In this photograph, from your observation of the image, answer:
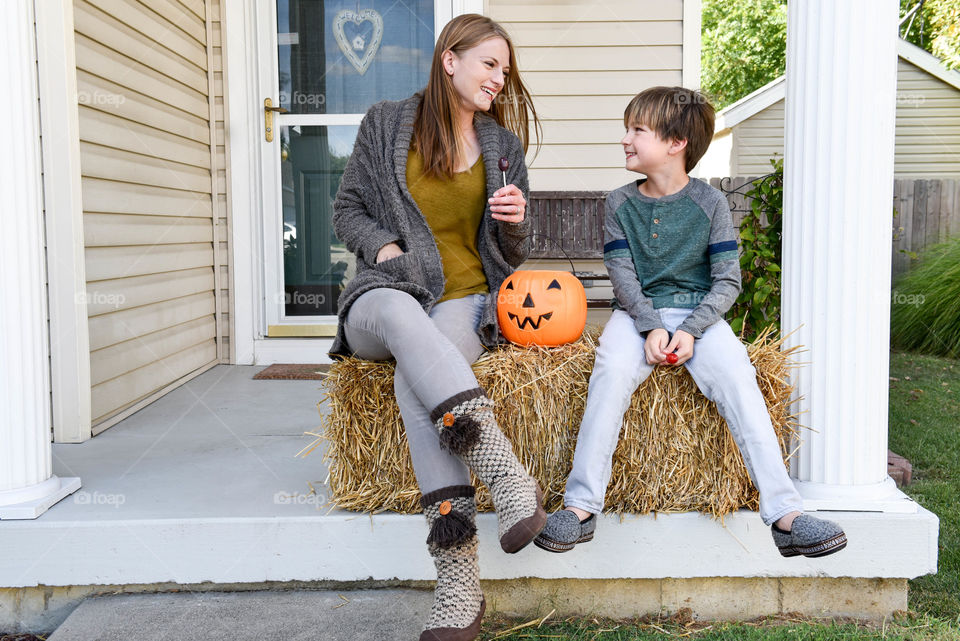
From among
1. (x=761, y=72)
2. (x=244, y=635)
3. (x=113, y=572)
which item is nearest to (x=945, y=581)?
(x=244, y=635)

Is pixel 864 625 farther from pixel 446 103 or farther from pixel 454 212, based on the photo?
pixel 446 103

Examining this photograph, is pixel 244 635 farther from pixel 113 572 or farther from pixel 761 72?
pixel 761 72

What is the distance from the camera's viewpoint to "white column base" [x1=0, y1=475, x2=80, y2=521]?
201cm

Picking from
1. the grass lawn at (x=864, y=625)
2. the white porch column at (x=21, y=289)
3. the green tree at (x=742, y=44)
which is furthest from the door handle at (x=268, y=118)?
the green tree at (x=742, y=44)

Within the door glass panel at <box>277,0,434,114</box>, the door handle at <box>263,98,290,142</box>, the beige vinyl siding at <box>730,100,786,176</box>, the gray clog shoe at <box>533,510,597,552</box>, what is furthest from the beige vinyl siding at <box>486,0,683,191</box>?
the beige vinyl siding at <box>730,100,786,176</box>

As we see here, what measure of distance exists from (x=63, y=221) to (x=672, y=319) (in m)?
1.99

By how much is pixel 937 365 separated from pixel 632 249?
13.9 ft

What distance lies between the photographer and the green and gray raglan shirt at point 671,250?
2.17 m

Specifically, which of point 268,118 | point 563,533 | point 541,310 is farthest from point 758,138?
point 563,533

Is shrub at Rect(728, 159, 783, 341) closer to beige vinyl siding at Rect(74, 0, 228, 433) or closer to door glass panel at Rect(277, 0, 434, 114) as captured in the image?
door glass panel at Rect(277, 0, 434, 114)

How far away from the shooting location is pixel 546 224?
425cm

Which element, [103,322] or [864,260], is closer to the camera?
[864,260]

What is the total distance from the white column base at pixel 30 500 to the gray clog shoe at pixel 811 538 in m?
1.76

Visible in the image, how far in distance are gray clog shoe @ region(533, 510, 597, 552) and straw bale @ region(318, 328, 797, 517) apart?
20 centimetres
